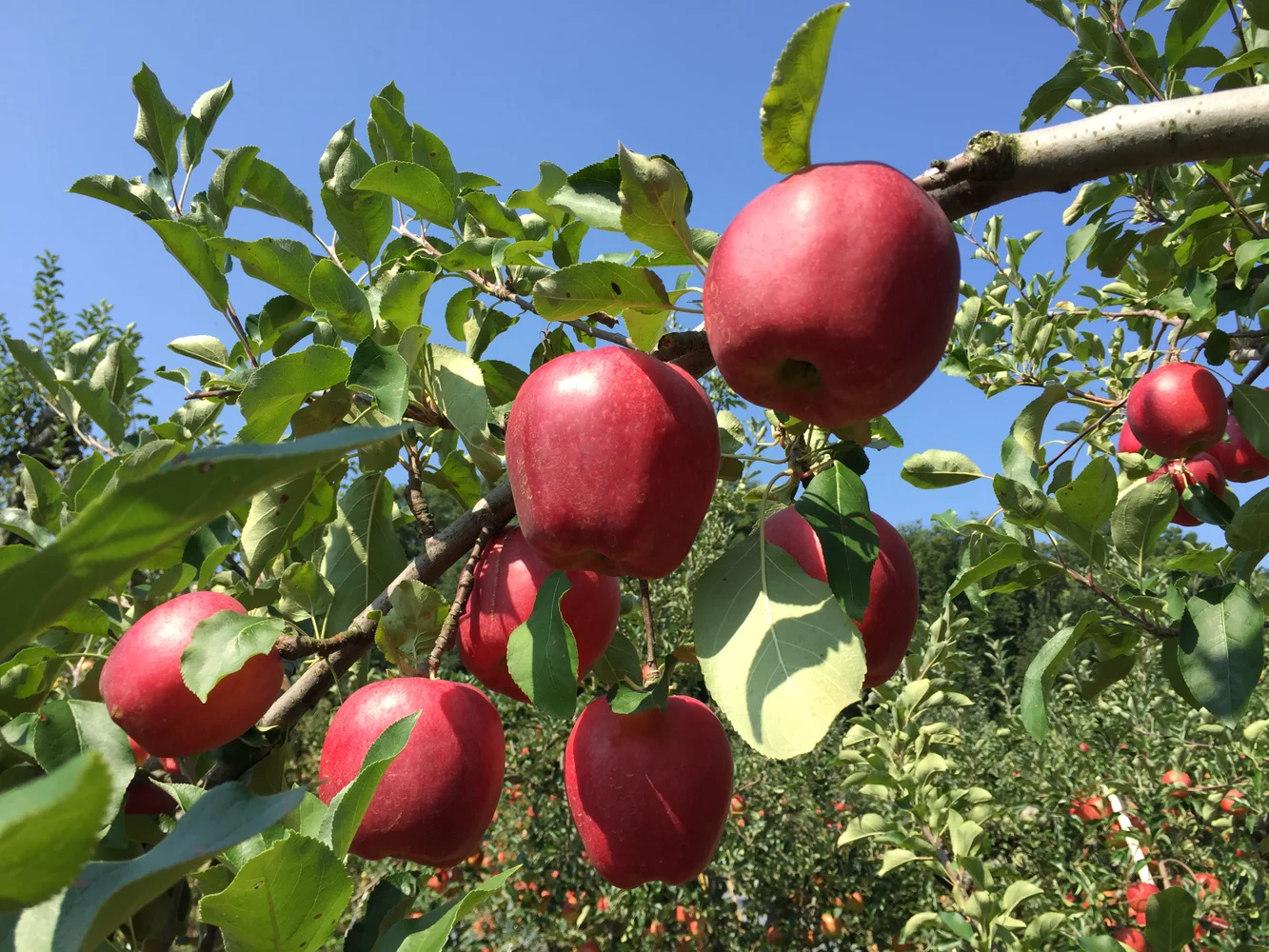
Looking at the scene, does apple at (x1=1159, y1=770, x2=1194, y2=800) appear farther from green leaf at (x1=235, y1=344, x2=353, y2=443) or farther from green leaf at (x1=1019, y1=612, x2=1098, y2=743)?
green leaf at (x1=235, y1=344, x2=353, y2=443)

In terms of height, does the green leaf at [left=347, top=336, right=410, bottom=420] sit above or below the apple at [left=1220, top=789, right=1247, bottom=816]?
above

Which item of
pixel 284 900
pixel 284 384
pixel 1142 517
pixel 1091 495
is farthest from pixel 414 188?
pixel 1142 517

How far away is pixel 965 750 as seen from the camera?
4629 millimetres

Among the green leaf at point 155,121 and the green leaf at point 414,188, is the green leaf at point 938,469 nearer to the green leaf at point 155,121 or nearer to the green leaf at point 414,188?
the green leaf at point 414,188

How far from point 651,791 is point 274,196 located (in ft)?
3.81

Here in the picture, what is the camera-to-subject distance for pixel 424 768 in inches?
39.6

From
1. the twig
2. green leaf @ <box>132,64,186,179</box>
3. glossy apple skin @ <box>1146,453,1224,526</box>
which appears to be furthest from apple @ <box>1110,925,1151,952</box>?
green leaf @ <box>132,64,186,179</box>

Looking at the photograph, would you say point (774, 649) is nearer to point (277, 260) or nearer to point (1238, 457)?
point (277, 260)

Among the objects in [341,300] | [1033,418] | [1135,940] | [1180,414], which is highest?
[341,300]

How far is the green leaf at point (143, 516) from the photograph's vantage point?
28cm

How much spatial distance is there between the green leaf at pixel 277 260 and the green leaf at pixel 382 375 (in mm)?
204

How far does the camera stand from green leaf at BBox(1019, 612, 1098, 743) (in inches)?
49.9

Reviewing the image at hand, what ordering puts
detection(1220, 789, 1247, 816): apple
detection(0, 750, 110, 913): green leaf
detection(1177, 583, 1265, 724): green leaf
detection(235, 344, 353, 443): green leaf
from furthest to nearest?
detection(1220, 789, 1247, 816): apple → detection(1177, 583, 1265, 724): green leaf → detection(235, 344, 353, 443): green leaf → detection(0, 750, 110, 913): green leaf

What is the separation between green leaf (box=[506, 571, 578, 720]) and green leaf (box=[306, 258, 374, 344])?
45 cm
